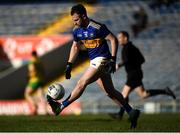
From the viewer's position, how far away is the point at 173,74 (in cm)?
2697

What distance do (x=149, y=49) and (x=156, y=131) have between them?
59.9 ft

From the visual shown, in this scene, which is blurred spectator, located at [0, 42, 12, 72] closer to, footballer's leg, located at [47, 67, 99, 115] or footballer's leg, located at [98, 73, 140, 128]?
footballer's leg, located at [98, 73, 140, 128]

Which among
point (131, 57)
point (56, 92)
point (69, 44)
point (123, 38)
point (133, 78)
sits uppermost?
point (56, 92)

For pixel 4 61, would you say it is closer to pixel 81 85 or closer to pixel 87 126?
pixel 87 126

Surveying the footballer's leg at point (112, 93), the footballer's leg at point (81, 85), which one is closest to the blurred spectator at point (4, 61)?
the footballer's leg at point (112, 93)

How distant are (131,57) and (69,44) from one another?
1288cm

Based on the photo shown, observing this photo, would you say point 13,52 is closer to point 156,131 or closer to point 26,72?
point 26,72

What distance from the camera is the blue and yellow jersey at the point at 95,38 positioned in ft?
37.3

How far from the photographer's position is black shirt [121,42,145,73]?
1566 centimetres

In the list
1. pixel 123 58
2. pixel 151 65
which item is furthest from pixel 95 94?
pixel 123 58

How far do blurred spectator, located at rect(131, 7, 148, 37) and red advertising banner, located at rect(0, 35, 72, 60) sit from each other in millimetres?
3229

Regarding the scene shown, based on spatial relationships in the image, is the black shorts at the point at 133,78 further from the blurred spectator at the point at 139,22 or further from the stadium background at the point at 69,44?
the blurred spectator at the point at 139,22

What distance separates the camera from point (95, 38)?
11.4 m

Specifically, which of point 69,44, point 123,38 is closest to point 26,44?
point 69,44
